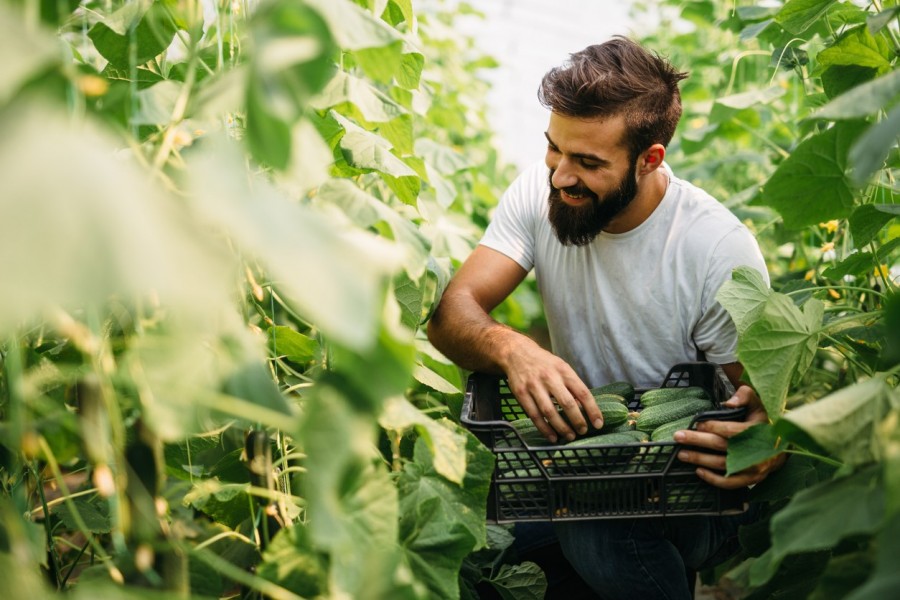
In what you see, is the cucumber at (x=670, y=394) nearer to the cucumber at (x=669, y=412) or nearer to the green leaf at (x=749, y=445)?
the cucumber at (x=669, y=412)

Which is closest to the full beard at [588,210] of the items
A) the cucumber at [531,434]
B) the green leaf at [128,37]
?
→ the cucumber at [531,434]

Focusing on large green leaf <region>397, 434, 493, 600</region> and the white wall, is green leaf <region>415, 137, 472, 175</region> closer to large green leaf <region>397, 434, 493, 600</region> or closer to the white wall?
large green leaf <region>397, 434, 493, 600</region>

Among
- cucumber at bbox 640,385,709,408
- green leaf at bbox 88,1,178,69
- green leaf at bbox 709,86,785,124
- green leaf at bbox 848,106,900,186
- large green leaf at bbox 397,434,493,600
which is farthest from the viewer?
green leaf at bbox 709,86,785,124

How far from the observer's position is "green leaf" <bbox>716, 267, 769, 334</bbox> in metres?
1.57

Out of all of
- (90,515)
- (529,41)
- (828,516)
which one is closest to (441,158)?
(90,515)

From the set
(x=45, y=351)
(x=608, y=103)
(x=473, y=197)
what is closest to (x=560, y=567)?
(x=608, y=103)

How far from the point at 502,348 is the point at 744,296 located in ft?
1.75

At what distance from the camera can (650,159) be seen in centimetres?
218

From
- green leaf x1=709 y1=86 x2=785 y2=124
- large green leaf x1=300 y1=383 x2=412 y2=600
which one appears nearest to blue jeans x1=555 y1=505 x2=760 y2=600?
large green leaf x1=300 y1=383 x2=412 y2=600

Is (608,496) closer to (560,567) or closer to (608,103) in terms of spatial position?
(560,567)

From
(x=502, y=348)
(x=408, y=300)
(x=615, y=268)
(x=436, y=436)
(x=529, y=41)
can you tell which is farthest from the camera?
(x=529, y=41)

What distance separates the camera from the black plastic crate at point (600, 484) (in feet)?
5.03

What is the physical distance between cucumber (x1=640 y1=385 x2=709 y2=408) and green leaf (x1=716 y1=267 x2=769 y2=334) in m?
0.35

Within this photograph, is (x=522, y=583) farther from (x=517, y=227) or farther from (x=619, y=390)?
(x=517, y=227)
